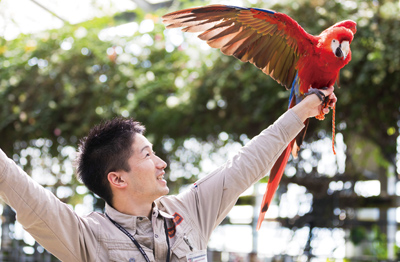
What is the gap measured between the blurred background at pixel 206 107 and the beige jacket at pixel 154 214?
175 cm

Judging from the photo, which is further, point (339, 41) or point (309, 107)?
point (339, 41)

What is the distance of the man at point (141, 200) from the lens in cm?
83

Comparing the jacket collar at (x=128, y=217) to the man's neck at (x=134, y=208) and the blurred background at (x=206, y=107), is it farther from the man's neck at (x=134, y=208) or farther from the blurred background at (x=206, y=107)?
the blurred background at (x=206, y=107)

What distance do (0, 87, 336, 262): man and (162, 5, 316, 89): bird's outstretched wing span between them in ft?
0.86

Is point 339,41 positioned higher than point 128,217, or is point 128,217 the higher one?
point 339,41

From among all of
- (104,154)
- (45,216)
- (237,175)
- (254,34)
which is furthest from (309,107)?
(45,216)

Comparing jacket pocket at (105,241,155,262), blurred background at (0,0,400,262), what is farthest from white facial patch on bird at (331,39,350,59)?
blurred background at (0,0,400,262)

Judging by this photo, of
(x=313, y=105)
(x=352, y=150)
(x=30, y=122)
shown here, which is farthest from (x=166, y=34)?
(x=313, y=105)

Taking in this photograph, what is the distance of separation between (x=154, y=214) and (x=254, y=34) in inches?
22.0

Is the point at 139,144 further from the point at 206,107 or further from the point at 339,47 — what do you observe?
the point at 206,107

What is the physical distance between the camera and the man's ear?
0.94 m

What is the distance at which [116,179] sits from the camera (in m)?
0.94

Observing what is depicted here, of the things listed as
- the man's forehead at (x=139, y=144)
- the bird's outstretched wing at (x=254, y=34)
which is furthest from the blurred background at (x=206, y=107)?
the man's forehead at (x=139, y=144)

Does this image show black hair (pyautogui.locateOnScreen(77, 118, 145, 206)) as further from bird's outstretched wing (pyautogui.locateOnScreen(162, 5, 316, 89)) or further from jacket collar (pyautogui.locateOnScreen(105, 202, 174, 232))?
bird's outstretched wing (pyautogui.locateOnScreen(162, 5, 316, 89))
